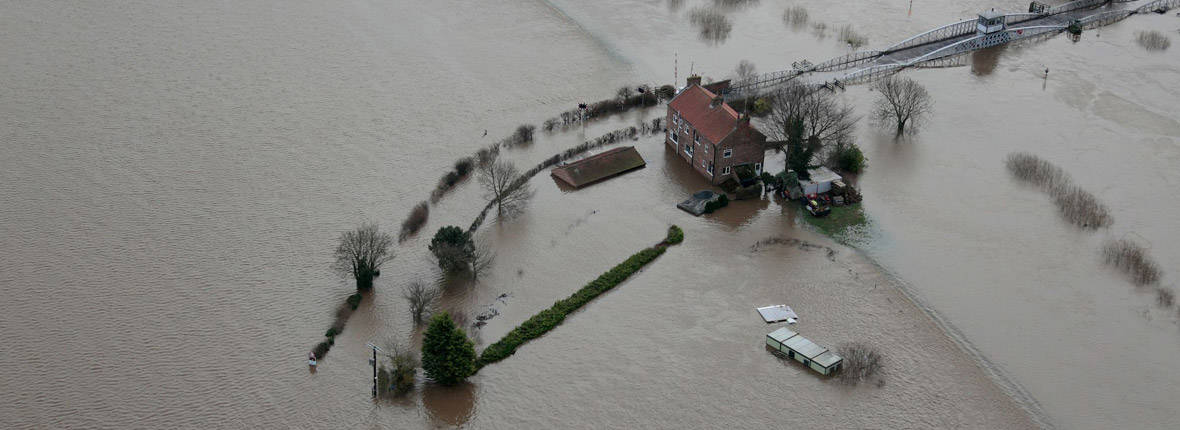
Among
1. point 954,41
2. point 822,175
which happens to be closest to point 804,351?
point 822,175

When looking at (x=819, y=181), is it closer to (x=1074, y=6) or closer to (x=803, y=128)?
(x=803, y=128)

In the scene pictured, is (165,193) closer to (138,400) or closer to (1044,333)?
(138,400)

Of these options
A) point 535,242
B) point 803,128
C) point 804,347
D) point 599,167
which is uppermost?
point 803,128

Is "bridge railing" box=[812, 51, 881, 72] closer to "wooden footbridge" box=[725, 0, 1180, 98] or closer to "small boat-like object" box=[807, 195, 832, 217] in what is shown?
"wooden footbridge" box=[725, 0, 1180, 98]

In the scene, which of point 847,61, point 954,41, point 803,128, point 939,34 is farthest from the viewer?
point 939,34

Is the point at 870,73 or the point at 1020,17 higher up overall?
the point at 1020,17

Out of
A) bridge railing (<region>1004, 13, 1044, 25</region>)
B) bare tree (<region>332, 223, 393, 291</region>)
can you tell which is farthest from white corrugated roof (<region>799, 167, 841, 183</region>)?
bridge railing (<region>1004, 13, 1044, 25</region>)
